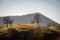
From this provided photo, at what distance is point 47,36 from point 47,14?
65 centimetres

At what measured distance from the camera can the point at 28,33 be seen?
1846 mm

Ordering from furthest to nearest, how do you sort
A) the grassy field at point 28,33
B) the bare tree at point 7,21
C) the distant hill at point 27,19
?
the distant hill at point 27,19, the bare tree at point 7,21, the grassy field at point 28,33

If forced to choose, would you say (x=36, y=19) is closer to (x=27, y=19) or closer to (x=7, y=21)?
(x=27, y=19)

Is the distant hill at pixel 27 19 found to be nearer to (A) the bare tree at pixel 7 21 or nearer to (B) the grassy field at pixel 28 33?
(A) the bare tree at pixel 7 21

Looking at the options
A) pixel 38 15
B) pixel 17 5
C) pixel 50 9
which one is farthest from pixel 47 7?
pixel 17 5

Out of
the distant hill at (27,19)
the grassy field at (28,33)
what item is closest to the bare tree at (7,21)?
the distant hill at (27,19)

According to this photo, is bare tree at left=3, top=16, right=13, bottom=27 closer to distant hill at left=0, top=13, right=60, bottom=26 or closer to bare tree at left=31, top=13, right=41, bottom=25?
distant hill at left=0, top=13, right=60, bottom=26

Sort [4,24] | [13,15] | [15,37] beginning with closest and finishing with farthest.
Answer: [15,37]
[4,24]
[13,15]

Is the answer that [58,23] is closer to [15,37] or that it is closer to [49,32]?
[49,32]

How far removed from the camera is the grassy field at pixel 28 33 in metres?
1.83

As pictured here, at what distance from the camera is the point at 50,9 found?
248cm

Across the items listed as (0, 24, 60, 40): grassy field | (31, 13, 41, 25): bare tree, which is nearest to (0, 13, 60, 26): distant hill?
(31, 13, 41, 25): bare tree

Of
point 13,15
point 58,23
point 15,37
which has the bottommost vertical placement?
point 15,37

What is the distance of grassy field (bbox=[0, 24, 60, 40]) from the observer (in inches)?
72.1
